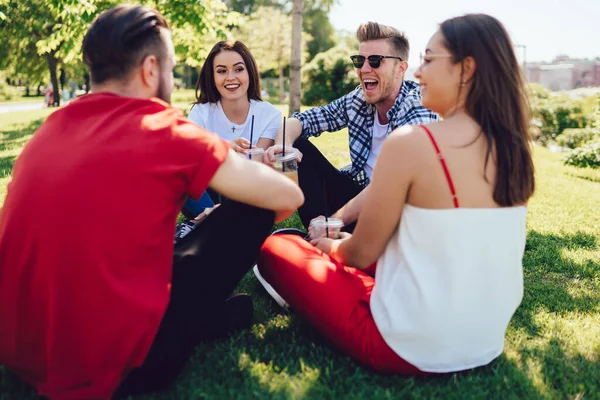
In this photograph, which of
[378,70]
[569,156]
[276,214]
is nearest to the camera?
[276,214]

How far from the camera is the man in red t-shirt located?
6.30 ft

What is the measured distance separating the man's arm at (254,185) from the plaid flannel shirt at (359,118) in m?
1.93

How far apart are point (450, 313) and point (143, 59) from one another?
1.68 meters

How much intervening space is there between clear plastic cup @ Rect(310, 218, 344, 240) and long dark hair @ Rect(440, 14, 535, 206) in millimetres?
1043

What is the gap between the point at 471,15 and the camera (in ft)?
7.49

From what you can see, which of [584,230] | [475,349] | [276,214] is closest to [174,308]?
[276,214]

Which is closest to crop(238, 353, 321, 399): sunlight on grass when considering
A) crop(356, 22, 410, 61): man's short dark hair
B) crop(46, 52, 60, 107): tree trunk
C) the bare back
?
the bare back

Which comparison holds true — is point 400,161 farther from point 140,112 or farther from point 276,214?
point 140,112

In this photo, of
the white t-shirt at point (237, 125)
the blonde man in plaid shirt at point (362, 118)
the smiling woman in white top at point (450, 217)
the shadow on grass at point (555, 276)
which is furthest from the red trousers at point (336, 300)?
the white t-shirt at point (237, 125)

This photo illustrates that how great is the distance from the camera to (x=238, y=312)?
9.51 feet

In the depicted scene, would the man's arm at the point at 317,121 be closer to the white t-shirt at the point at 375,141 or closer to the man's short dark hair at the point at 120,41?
the white t-shirt at the point at 375,141

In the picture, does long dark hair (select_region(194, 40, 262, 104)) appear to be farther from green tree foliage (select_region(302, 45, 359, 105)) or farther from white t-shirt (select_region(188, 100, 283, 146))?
green tree foliage (select_region(302, 45, 359, 105))

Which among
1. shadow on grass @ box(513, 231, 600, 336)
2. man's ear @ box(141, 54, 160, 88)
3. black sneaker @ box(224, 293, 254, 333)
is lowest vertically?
shadow on grass @ box(513, 231, 600, 336)

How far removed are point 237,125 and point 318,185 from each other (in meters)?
1.30
